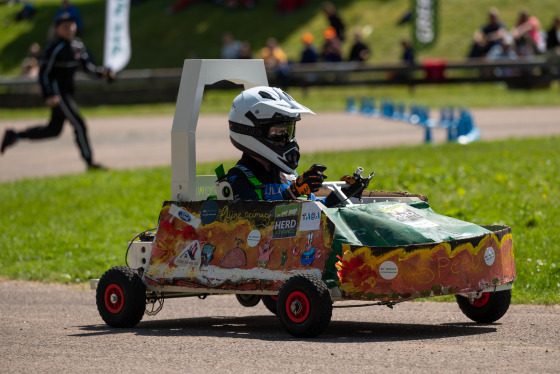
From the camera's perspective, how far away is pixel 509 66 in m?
30.7

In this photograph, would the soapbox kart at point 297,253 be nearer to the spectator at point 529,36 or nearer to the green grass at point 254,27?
the spectator at point 529,36

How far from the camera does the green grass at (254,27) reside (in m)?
39.0

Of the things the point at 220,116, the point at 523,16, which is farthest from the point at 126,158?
the point at 523,16

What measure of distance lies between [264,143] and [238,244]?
0.82 metres

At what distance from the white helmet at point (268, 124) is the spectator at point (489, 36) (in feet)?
79.9

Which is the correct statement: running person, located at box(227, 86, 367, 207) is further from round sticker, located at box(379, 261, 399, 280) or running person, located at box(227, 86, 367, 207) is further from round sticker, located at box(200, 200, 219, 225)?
round sticker, located at box(379, 261, 399, 280)

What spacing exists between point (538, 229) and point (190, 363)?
5660 millimetres

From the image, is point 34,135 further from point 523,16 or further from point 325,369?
point 523,16

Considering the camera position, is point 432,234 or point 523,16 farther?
point 523,16

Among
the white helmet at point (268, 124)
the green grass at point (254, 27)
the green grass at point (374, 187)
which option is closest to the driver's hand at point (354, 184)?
the white helmet at point (268, 124)

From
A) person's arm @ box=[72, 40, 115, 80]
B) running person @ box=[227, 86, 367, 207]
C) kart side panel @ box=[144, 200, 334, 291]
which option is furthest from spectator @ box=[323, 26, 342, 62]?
kart side panel @ box=[144, 200, 334, 291]

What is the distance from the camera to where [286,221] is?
7.28 m

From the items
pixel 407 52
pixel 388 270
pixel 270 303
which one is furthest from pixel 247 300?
pixel 407 52

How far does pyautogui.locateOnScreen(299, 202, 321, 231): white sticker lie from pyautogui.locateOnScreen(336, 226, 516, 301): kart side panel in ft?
1.01
